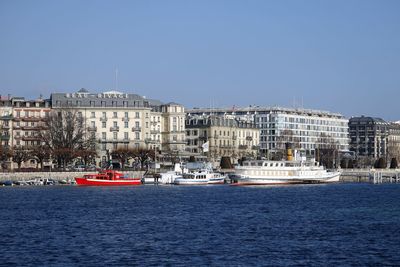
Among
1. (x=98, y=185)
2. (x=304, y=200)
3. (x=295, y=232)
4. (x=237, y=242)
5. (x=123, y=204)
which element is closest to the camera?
(x=237, y=242)

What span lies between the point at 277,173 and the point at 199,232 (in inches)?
3113

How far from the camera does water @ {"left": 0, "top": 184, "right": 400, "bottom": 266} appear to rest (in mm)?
48969

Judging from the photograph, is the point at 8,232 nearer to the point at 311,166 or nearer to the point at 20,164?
the point at 311,166

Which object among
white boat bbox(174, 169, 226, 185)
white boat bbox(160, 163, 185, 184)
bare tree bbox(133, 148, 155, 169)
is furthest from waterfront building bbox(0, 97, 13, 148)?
white boat bbox(174, 169, 226, 185)

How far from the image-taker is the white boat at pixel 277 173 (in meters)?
138

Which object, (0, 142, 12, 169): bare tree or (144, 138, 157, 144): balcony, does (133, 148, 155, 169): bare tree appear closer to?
(144, 138, 157, 144): balcony

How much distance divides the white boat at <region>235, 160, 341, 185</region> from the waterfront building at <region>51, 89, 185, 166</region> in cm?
4748

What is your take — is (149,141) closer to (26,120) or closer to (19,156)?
(26,120)

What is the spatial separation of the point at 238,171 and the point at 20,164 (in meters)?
41.7

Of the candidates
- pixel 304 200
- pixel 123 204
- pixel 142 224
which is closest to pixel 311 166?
A: pixel 304 200

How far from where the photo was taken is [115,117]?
7293 inches

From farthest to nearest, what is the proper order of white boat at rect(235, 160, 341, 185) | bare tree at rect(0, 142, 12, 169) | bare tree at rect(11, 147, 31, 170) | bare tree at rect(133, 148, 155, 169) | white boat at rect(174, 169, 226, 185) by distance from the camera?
1. bare tree at rect(133, 148, 155, 169)
2. bare tree at rect(0, 142, 12, 169)
3. bare tree at rect(11, 147, 31, 170)
4. white boat at rect(174, 169, 226, 185)
5. white boat at rect(235, 160, 341, 185)

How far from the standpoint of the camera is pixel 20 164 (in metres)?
162

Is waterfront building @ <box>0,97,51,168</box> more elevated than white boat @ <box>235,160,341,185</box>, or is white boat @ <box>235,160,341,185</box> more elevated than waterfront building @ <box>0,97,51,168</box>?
waterfront building @ <box>0,97,51,168</box>
